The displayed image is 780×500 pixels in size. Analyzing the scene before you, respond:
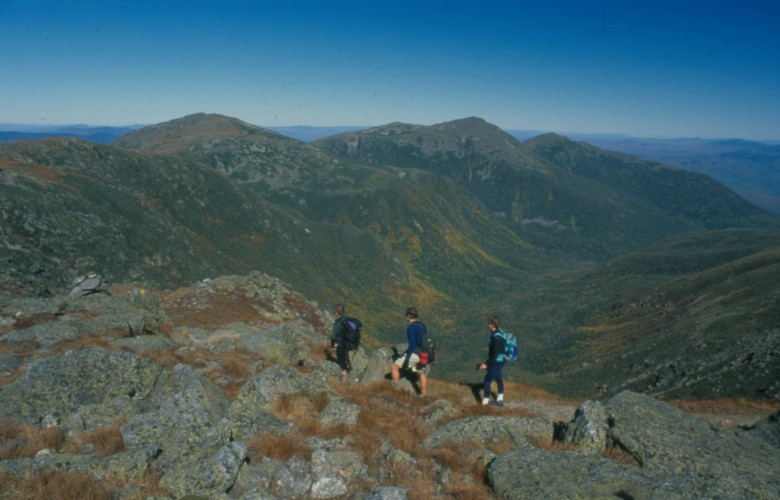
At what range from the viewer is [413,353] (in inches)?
813

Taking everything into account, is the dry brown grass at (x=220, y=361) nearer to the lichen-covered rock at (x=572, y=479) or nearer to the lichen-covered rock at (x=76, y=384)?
the lichen-covered rock at (x=76, y=384)

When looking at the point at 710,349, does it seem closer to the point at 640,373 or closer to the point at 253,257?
the point at 640,373

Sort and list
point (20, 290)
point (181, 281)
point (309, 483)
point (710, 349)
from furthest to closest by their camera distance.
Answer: point (181, 281)
point (710, 349)
point (20, 290)
point (309, 483)

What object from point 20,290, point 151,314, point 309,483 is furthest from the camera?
point 20,290

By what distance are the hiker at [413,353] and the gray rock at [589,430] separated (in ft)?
22.0

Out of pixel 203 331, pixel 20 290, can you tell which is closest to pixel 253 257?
pixel 20 290

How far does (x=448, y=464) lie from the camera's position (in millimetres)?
12242

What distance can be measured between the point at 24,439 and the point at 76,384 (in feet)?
13.3

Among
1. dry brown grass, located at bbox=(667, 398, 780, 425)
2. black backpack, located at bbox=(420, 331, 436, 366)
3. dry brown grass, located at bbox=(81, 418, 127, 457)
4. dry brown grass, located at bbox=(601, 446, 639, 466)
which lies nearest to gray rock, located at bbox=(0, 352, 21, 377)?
dry brown grass, located at bbox=(81, 418, 127, 457)

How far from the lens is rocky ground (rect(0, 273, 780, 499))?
9.54m

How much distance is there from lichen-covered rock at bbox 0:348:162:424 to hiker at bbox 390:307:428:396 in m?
10.4

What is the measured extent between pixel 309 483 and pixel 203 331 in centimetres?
2879

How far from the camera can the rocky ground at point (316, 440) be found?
954 cm

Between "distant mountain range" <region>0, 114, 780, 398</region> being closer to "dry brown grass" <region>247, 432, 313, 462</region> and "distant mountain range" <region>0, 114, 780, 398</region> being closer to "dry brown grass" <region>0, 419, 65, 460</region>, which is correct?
"dry brown grass" <region>0, 419, 65, 460</region>
